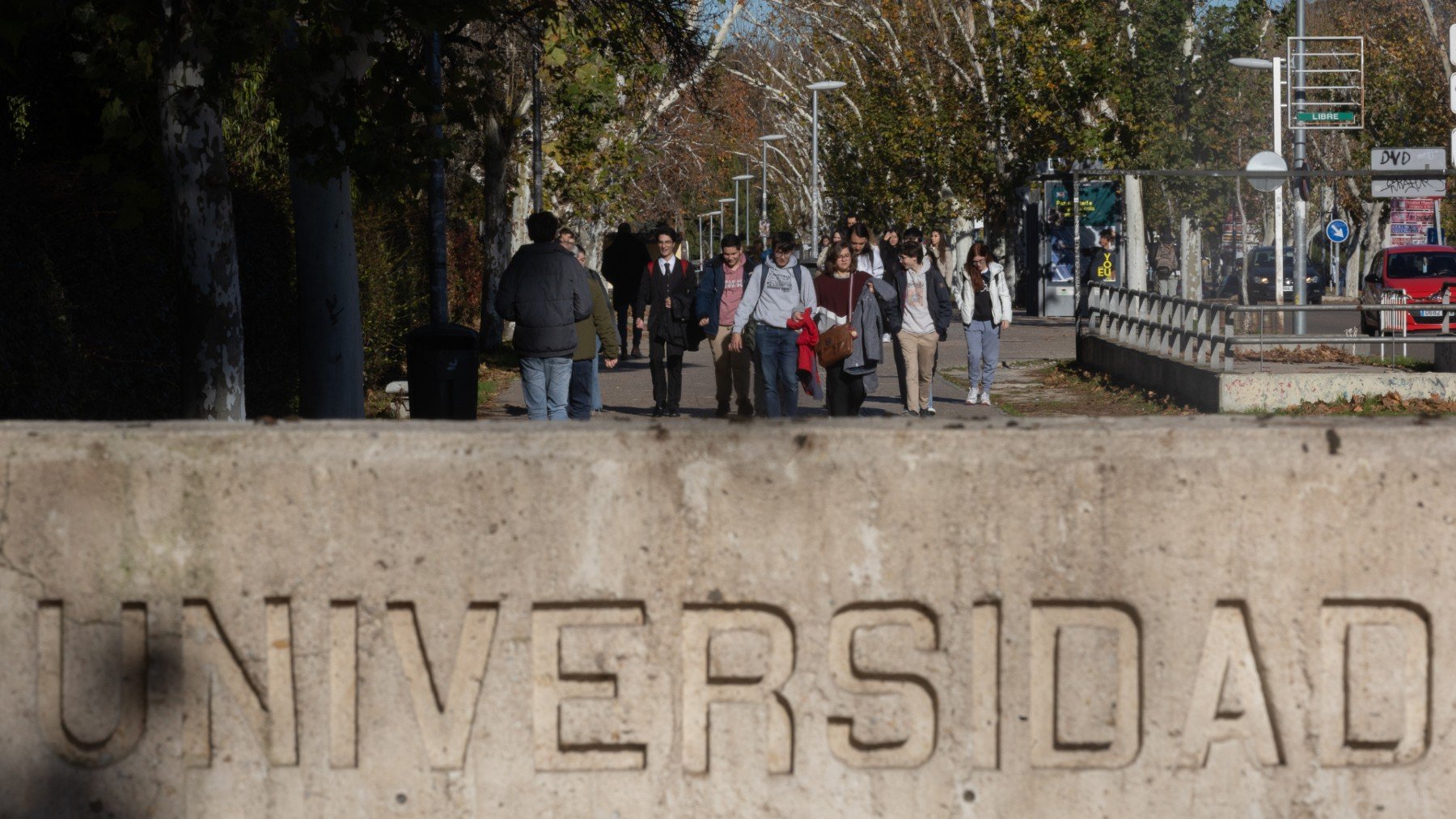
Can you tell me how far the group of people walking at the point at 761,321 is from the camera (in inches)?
524

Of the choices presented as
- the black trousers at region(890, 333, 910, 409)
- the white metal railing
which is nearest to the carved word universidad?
the black trousers at region(890, 333, 910, 409)

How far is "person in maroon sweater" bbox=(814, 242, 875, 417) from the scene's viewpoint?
14.6 m

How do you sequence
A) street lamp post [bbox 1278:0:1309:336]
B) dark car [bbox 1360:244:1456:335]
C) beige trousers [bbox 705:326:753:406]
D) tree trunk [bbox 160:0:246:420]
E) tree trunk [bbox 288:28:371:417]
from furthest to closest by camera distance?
dark car [bbox 1360:244:1456:335] < street lamp post [bbox 1278:0:1309:336] < beige trousers [bbox 705:326:753:406] < tree trunk [bbox 288:28:371:417] < tree trunk [bbox 160:0:246:420]

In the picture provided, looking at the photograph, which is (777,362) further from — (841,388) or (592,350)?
(592,350)

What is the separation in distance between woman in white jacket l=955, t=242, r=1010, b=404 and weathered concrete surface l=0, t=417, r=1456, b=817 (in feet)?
47.2

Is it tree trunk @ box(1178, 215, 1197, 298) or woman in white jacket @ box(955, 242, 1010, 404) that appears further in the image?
tree trunk @ box(1178, 215, 1197, 298)

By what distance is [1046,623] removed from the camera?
4.20m

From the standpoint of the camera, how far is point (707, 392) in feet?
68.3

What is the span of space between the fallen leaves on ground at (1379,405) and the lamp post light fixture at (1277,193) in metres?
3.22

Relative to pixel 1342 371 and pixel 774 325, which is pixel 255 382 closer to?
pixel 774 325

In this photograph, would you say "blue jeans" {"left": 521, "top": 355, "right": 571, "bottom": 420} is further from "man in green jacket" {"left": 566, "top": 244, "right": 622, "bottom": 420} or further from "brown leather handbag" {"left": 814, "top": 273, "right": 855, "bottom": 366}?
"brown leather handbag" {"left": 814, "top": 273, "right": 855, "bottom": 366}

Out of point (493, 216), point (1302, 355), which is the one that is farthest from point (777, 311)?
point (493, 216)

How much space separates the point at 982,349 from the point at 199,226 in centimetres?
1042

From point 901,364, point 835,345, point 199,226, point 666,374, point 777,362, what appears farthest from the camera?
point 666,374
